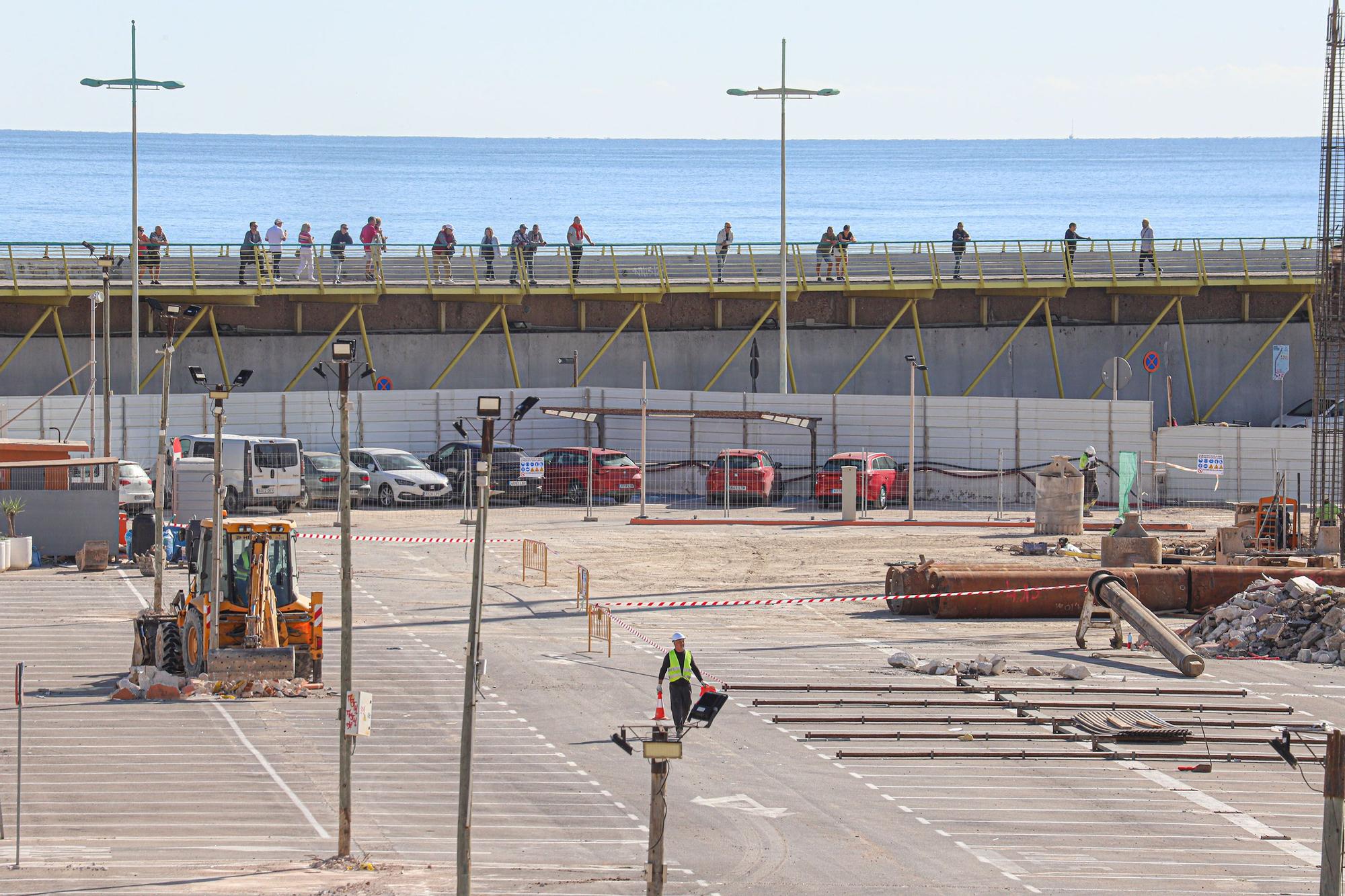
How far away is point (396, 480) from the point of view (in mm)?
42375

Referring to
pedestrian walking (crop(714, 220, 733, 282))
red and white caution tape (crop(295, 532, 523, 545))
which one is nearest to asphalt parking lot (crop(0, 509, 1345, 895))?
red and white caution tape (crop(295, 532, 523, 545))

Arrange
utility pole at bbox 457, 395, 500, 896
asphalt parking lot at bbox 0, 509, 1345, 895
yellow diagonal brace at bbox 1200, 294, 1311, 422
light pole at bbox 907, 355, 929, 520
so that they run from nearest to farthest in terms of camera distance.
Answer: utility pole at bbox 457, 395, 500, 896
asphalt parking lot at bbox 0, 509, 1345, 895
light pole at bbox 907, 355, 929, 520
yellow diagonal brace at bbox 1200, 294, 1311, 422

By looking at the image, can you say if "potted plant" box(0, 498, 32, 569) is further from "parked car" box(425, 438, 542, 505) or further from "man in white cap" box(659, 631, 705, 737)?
"man in white cap" box(659, 631, 705, 737)

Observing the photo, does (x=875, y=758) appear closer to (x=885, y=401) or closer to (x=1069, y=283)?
(x=885, y=401)

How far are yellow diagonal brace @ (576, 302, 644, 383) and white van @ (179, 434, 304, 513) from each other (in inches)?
476

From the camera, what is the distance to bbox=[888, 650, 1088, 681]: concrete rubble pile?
25.0 m

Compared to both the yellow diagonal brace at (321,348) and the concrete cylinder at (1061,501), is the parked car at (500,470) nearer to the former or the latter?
the yellow diagonal brace at (321,348)

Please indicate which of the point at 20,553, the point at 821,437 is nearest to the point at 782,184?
the point at 821,437

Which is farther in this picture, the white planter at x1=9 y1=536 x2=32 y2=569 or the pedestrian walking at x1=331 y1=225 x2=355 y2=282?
the pedestrian walking at x1=331 y1=225 x2=355 y2=282

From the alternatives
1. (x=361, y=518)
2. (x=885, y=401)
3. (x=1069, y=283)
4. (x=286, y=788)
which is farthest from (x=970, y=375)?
(x=286, y=788)

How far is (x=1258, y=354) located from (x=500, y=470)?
23929mm

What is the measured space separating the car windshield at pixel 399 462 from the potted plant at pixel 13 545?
9.93 metres

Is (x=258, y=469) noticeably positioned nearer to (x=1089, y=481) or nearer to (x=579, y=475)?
(x=579, y=475)

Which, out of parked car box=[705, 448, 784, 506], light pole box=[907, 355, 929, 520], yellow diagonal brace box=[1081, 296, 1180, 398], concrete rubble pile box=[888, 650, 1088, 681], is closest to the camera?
concrete rubble pile box=[888, 650, 1088, 681]
